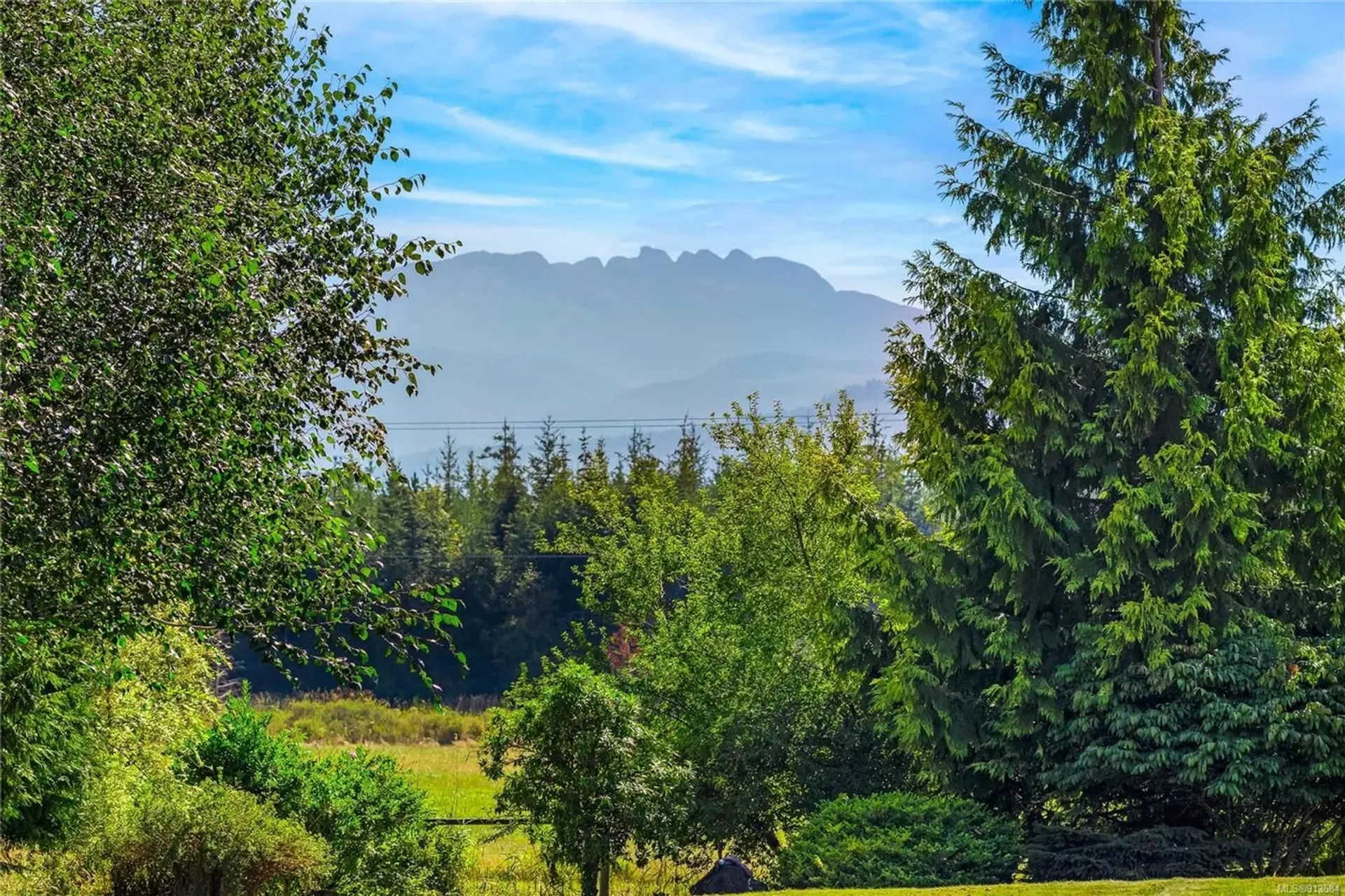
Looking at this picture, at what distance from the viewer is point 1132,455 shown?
18.3 meters

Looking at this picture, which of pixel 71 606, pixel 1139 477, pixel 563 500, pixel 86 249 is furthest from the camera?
pixel 563 500

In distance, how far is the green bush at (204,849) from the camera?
46.0ft

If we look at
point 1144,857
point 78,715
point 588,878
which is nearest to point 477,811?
point 588,878

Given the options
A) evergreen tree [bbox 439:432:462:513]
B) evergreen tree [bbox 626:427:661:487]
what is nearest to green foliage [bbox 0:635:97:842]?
evergreen tree [bbox 626:427:661:487]

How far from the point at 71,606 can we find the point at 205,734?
9.40 meters

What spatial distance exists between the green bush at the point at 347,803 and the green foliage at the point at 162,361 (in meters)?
5.16

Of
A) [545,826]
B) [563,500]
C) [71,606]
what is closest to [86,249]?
[71,606]

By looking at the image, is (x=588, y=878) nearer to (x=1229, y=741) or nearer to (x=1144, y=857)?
(x=1144, y=857)

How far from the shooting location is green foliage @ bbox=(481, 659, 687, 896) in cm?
1547

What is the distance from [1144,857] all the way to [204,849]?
11.9m

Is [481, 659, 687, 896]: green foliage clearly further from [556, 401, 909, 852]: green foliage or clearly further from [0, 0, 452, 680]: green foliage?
[0, 0, 452, 680]: green foliage

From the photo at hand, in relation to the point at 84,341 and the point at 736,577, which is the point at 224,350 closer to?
the point at 84,341

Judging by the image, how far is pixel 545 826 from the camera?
637 inches

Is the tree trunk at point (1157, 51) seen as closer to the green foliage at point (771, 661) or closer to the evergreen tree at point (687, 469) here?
the green foliage at point (771, 661)
